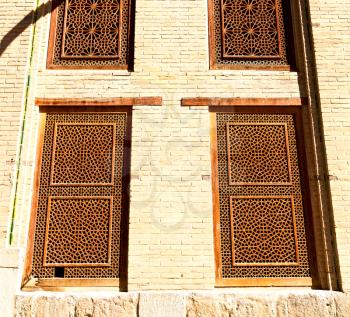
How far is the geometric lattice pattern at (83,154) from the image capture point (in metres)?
4.50

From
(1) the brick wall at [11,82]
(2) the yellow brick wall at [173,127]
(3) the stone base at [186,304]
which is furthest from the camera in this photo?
(1) the brick wall at [11,82]

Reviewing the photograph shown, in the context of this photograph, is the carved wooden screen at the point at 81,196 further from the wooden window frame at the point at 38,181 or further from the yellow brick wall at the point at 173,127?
the yellow brick wall at the point at 173,127

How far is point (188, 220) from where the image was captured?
14.1 ft

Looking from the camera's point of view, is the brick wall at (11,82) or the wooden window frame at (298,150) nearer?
the wooden window frame at (298,150)

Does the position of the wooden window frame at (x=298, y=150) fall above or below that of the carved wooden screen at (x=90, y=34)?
below

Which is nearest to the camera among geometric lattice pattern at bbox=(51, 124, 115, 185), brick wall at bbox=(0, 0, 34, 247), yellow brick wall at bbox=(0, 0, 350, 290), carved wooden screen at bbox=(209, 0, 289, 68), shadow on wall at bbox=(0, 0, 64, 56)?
yellow brick wall at bbox=(0, 0, 350, 290)

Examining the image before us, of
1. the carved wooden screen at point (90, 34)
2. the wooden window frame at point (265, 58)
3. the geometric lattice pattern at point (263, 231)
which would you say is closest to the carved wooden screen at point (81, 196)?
the carved wooden screen at point (90, 34)

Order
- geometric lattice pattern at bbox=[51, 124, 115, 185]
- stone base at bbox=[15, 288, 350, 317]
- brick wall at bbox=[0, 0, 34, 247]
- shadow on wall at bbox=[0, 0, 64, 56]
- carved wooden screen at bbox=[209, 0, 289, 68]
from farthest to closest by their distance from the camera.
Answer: carved wooden screen at bbox=[209, 0, 289, 68], shadow on wall at bbox=[0, 0, 64, 56], geometric lattice pattern at bbox=[51, 124, 115, 185], brick wall at bbox=[0, 0, 34, 247], stone base at bbox=[15, 288, 350, 317]

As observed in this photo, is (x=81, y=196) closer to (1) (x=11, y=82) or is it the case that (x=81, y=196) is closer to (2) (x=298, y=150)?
(1) (x=11, y=82)

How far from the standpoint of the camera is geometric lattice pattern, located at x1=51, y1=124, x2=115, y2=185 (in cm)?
450

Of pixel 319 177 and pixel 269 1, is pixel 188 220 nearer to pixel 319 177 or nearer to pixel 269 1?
pixel 319 177

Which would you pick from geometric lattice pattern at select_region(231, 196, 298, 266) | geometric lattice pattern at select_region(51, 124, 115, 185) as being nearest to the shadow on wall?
geometric lattice pattern at select_region(51, 124, 115, 185)

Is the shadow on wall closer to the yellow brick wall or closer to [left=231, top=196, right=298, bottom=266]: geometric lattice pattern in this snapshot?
the yellow brick wall

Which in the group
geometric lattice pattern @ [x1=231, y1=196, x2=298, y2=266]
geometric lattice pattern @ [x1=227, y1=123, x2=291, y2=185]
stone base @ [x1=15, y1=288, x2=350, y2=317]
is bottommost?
stone base @ [x1=15, y1=288, x2=350, y2=317]
